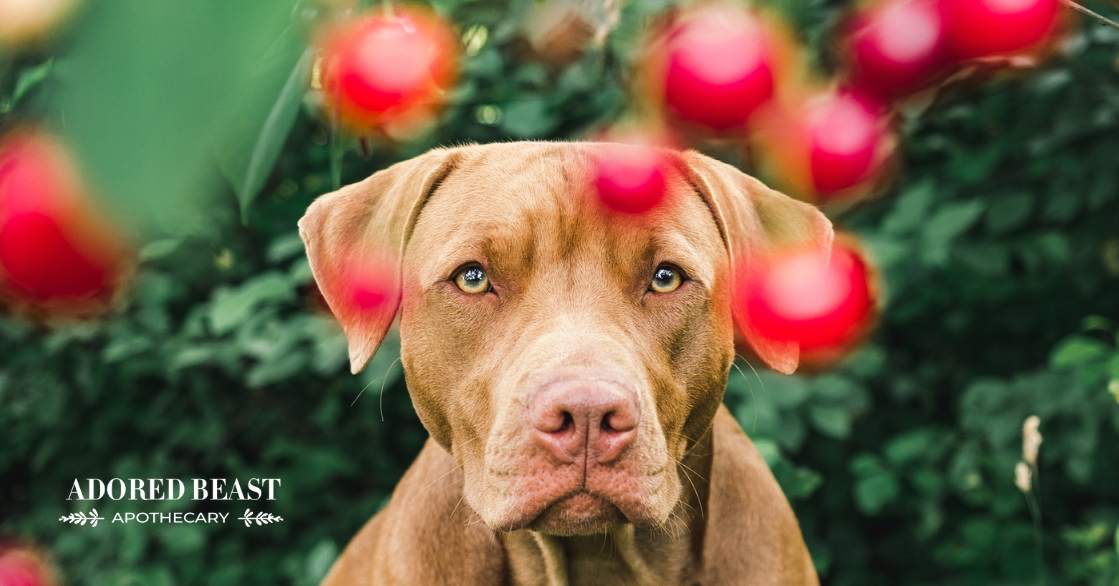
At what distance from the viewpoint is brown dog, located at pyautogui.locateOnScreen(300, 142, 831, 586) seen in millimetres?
1167

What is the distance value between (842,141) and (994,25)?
0.19m

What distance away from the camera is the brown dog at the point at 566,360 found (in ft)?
3.83

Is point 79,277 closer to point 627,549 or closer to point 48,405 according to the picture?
point 627,549

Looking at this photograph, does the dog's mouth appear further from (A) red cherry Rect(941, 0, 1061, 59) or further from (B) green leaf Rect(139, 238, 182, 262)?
(B) green leaf Rect(139, 238, 182, 262)

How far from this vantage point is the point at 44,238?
54cm

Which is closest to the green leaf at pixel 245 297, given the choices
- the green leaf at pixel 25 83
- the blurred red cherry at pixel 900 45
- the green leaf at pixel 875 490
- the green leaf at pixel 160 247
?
the green leaf at pixel 160 247

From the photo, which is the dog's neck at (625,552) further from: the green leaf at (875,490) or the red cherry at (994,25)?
the green leaf at (875,490)

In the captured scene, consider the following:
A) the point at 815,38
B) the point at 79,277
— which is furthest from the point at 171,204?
the point at 815,38

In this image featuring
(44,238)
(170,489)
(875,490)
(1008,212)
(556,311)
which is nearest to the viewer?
(44,238)

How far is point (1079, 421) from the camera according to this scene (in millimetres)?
2562

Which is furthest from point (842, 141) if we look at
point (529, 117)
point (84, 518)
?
point (84, 518)

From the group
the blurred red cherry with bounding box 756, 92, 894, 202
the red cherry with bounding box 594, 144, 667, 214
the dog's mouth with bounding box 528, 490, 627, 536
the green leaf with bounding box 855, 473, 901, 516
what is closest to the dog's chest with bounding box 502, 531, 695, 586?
the dog's mouth with bounding box 528, 490, 627, 536

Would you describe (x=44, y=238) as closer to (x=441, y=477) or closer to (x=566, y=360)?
(x=566, y=360)

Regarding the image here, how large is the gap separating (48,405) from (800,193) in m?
3.06
